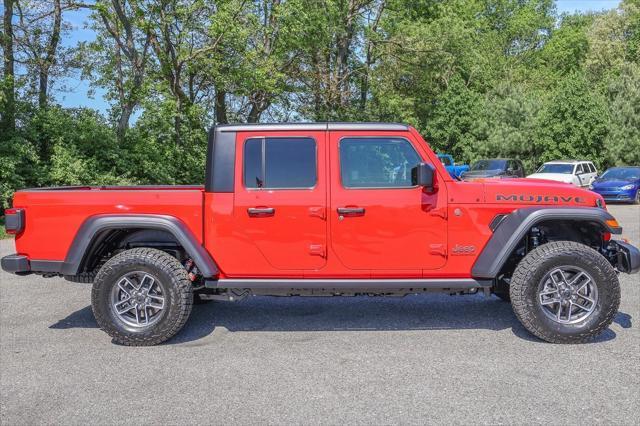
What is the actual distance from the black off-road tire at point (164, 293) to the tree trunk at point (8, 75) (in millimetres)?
12207

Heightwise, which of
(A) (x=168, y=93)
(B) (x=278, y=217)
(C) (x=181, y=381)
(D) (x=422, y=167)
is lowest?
(C) (x=181, y=381)

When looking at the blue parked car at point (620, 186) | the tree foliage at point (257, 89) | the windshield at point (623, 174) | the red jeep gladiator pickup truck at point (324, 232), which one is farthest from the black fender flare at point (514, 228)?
the windshield at point (623, 174)

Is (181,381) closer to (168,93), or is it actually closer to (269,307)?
(269,307)

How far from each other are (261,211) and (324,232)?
596 millimetres

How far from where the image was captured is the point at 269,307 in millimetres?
6266

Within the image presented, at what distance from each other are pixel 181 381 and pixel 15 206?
2493mm

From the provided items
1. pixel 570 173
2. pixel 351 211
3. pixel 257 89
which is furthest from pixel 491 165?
pixel 351 211

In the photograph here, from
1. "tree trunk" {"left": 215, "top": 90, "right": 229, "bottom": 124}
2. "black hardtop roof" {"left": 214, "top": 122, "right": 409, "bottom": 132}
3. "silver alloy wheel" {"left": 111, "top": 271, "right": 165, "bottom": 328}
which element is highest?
"tree trunk" {"left": 215, "top": 90, "right": 229, "bottom": 124}

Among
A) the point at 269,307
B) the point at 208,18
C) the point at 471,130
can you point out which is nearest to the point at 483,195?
the point at 269,307

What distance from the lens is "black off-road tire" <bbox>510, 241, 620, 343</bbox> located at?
477 centimetres

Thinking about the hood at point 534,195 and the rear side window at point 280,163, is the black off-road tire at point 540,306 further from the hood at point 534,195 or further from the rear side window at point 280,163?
the rear side window at point 280,163

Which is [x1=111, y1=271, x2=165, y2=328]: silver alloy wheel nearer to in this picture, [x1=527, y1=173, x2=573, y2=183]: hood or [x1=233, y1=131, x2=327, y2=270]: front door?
[x1=233, y1=131, x2=327, y2=270]: front door

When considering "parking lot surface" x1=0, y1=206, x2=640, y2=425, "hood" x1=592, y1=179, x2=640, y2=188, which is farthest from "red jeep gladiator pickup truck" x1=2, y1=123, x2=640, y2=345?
"hood" x1=592, y1=179, x2=640, y2=188

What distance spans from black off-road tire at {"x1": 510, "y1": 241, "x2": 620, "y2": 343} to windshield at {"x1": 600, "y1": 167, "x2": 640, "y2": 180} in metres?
20.1
